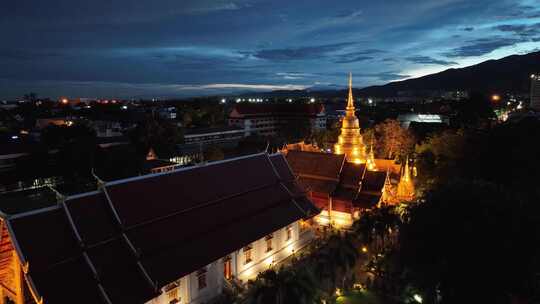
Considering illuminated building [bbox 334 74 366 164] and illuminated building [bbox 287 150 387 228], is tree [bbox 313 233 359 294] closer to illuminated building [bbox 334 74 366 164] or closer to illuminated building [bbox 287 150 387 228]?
illuminated building [bbox 287 150 387 228]

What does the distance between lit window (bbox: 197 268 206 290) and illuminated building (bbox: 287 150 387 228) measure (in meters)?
13.6

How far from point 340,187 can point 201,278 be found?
16108 millimetres

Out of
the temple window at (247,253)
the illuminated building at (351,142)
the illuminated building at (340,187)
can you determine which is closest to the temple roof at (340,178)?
the illuminated building at (340,187)

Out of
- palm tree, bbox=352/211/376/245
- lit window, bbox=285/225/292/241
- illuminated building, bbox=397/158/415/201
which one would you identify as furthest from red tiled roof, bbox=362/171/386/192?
lit window, bbox=285/225/292/241

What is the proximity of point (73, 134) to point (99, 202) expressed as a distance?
4196cm

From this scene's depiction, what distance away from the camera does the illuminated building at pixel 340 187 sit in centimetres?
3014

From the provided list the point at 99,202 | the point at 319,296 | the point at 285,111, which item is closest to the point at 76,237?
the point at 99,202

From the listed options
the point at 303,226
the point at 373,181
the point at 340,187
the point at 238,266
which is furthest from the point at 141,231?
the point at 373,181

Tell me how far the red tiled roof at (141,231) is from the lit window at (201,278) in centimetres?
104

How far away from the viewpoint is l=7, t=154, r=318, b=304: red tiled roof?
572 inches

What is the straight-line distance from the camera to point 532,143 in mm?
31156

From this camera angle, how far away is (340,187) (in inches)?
1240

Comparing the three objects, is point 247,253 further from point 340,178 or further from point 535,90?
point 535,90

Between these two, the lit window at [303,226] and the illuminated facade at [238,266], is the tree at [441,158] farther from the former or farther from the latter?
the illuminated facade at [238,266]
